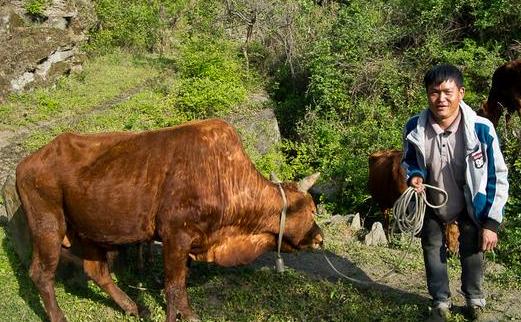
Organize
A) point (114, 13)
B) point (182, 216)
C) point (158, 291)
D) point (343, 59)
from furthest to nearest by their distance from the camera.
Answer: point (114, 13) → point (343, 59) → point (158, 291) → point (182, 216)

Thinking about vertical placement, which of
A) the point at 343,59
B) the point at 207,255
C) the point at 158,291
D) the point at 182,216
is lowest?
the point at 158,291

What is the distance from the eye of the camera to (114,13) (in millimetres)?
20578

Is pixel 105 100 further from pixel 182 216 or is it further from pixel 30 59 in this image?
pixel 182 216

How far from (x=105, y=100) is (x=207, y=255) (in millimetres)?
10052

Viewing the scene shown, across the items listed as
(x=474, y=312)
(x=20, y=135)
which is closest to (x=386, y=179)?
(x=474, y=312)

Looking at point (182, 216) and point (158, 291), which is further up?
point (182, 216)

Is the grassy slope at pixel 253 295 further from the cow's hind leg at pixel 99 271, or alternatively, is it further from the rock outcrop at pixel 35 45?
the rock outcrop at pixel 35 45

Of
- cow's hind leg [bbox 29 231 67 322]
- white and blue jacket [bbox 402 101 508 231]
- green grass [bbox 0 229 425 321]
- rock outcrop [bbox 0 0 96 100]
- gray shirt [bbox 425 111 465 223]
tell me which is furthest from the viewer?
rock outcrop [bbox 0 0 96 100]

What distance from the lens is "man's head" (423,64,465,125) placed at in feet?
14.1

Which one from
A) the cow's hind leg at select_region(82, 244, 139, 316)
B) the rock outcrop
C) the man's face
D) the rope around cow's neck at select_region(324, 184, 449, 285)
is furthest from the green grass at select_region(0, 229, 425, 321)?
the rock outcrop

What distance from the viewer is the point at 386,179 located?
26.5 ft

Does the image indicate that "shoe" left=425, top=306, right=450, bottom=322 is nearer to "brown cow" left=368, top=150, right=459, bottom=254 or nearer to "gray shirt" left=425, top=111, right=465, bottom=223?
"gray shirt" left=425, top=111, right=465, bottom=223

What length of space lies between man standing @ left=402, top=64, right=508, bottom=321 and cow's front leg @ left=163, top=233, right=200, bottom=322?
1.92 meters

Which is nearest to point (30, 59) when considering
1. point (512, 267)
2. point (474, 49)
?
point (474, 49)
